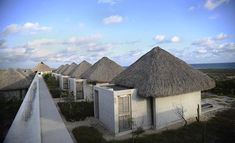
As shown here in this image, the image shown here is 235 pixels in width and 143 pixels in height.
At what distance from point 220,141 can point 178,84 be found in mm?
2924

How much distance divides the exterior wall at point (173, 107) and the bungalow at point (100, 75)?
635 cm

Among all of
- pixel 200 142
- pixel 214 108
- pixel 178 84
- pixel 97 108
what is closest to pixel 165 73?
pixel 178 84

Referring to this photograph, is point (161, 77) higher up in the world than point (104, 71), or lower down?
lower down

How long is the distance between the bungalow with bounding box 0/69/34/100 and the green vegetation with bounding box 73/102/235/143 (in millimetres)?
11358

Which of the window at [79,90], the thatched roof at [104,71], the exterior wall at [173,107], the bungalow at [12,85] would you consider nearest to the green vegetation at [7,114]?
the bungalow at [12,85]

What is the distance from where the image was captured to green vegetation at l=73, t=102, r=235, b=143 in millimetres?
6562

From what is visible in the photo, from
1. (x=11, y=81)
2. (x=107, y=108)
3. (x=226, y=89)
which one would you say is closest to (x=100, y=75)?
(x=107, y=108)

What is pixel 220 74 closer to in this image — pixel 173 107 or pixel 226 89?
pixel 226 89

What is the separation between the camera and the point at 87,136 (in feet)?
22.9

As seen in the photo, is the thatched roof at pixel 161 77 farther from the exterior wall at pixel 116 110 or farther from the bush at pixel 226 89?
the bush at pixel 226 89

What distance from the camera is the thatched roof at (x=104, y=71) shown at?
14.0m

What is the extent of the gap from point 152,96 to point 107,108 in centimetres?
214

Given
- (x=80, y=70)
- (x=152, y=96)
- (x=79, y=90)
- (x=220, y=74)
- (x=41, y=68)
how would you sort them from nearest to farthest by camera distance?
(x=152, y=96), (x=79, y=90), (x=80, y=70), (x=220, y=74), (x=41, y=68)

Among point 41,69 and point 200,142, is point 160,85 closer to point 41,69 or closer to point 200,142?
point 200,142
